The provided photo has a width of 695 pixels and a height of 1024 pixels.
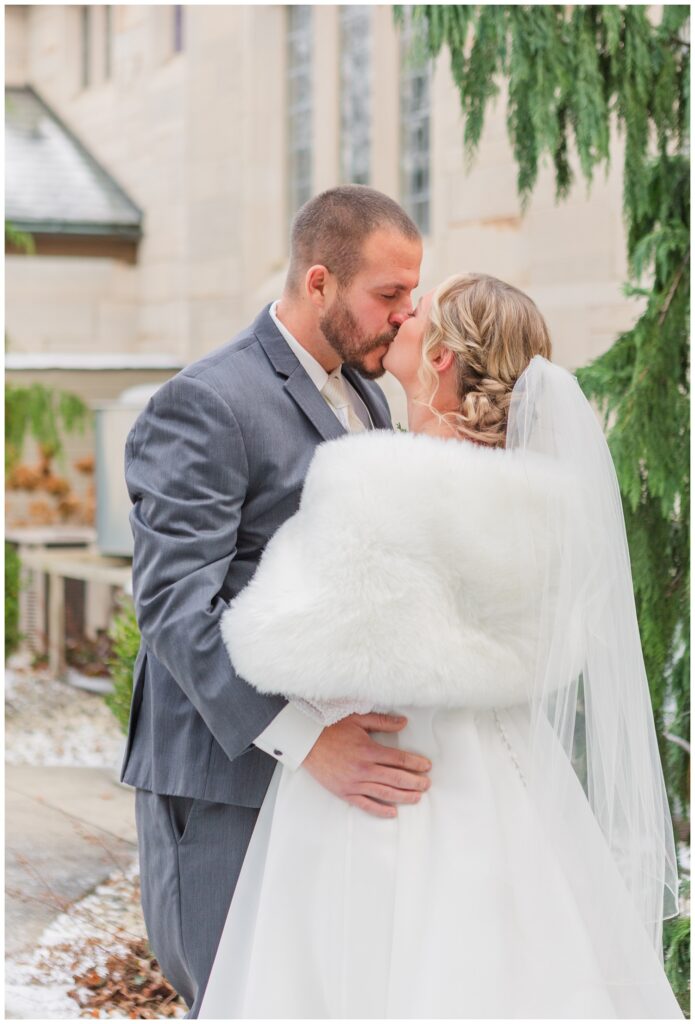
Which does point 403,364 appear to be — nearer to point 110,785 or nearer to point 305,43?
point 110,785

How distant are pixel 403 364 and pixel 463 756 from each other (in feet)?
2.44

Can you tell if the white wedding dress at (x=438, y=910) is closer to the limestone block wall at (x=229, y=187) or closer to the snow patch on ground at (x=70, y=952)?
the snow patch on ground at (x=70, y=952)

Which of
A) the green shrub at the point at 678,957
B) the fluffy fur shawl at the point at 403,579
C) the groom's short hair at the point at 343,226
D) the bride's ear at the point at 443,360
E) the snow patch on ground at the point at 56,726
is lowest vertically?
the snow patch on ground at the point at 56,726

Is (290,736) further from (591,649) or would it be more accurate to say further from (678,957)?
(678,957)

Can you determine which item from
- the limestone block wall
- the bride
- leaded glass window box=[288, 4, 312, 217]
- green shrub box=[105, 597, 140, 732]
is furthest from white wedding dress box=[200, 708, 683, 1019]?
leaded glass window box=[288, 4, 312, 217]

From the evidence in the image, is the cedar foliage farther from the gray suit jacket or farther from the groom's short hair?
the gray suit jacket

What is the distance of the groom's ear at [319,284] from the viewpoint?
8.25 feet

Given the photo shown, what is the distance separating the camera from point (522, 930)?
2.19 meters

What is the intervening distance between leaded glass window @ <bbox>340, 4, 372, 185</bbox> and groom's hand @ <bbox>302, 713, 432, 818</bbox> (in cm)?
834

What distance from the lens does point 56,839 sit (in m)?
5.34

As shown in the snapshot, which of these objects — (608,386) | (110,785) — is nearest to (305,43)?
(110,785)

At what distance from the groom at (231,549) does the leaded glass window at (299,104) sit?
8.71 metres

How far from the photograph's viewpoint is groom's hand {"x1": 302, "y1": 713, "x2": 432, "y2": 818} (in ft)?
7.23

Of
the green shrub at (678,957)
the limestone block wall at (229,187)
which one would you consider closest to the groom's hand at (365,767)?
the green shrub at (678,957)
